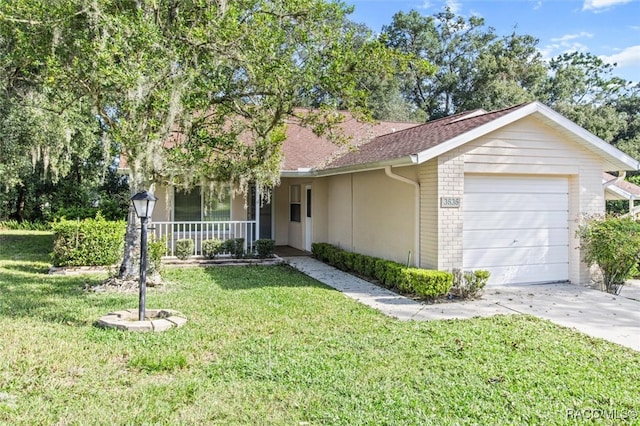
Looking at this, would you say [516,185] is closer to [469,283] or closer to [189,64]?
[469,283]

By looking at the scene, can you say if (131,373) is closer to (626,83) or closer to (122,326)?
(122,326)

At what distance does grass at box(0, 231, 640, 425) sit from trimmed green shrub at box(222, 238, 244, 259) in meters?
4.96

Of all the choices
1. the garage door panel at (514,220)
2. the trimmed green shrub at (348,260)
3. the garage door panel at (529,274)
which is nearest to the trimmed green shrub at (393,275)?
the garage door panel at (514,220)

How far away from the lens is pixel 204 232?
41.2 feet

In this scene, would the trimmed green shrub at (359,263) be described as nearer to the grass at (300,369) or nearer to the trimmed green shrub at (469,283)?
the trimmed green shrub at (469,283)

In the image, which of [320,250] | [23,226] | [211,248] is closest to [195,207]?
[211,248]

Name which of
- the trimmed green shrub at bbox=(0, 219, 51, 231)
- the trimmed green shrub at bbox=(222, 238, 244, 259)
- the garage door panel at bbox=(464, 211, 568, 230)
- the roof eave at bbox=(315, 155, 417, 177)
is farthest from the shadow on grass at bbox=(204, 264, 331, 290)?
the trimmed green shrub at bbox=(0, 219, 51, 231)

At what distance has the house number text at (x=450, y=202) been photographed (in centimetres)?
780

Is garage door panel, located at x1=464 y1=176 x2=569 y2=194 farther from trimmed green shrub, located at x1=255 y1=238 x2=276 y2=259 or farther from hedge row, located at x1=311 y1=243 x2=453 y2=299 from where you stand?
trimmed green shrub, located at x1=255 y1=238 x2=276 y2=259

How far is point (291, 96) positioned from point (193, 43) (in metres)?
1.68

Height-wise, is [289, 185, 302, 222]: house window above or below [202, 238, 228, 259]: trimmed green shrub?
above

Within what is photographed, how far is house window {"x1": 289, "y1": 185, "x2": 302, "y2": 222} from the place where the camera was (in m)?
14.4

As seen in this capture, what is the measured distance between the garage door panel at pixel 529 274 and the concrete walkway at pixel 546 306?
0.19m

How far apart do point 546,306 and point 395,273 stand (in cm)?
252
